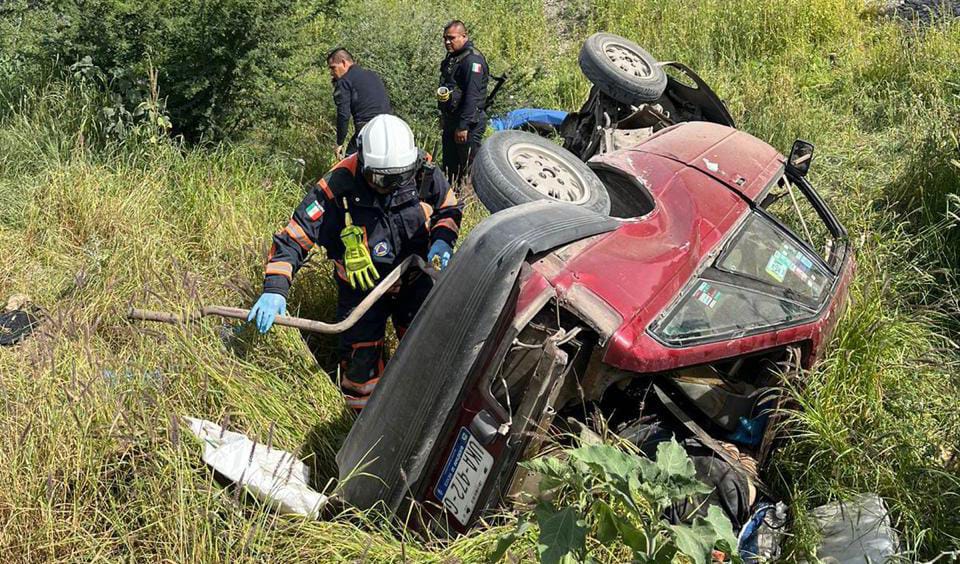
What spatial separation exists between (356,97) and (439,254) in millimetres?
3116

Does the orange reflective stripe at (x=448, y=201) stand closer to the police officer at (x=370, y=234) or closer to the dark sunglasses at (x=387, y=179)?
the police officer at (x=370, y=234)

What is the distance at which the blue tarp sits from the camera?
7.06 m

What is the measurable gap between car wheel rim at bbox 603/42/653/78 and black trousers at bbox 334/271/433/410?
8.51 ft

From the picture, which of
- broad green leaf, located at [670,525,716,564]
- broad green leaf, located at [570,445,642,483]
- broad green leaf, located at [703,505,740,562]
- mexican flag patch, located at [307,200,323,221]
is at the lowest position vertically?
mexican flag patch, located at [307,200,323,221]

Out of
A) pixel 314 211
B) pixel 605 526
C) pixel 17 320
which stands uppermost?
pixel 605 526

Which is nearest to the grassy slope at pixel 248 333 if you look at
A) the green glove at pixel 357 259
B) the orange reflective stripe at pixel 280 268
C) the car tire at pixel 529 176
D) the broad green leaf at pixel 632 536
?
the orange reflective stripe at pixel 280 268

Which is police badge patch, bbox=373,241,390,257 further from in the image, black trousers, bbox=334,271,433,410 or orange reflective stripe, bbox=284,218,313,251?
orange reflective stripe, bbox=284,218,313,251

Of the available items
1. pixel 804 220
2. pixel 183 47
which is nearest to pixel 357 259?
pixel 804 220

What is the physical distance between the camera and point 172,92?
595 cm

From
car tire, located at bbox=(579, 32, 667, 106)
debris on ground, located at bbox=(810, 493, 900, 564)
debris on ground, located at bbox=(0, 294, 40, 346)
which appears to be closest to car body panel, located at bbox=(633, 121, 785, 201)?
car tire, located at bbox=(579, 32, 667, 106)

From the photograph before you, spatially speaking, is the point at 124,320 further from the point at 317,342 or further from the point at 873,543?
the point at 873,543

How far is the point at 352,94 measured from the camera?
6.34 meters

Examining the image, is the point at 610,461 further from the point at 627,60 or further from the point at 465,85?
the point at 465,85

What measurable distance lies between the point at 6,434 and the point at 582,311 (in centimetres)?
202
